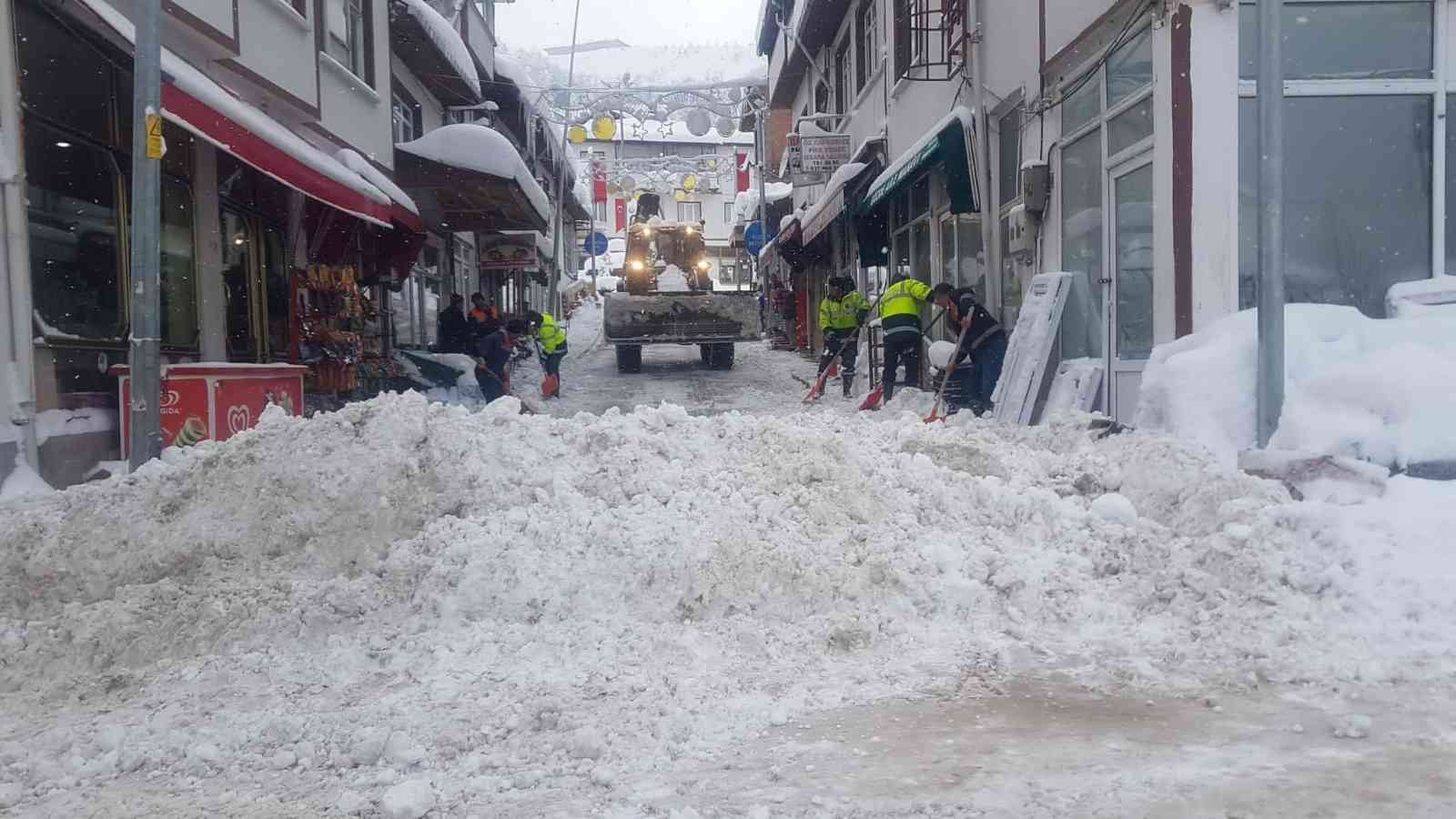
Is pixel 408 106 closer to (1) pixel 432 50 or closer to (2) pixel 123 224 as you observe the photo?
(1) pixel 432 50

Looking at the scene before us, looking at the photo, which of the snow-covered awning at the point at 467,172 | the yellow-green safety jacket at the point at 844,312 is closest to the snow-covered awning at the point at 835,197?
the yellow-green safety jacket at the point at 844,312

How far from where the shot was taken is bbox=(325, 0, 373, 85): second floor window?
13922mm

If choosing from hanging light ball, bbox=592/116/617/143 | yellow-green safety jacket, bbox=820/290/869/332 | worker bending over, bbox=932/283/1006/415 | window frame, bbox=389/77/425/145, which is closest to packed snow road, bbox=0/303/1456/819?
worker bending over, bbox=932/283/1006/415

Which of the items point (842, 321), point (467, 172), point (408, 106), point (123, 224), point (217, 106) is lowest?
point (842, 321)

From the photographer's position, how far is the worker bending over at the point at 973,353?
1002 centimetres

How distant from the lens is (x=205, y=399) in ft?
26.5

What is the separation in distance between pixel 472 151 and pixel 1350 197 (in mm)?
11769

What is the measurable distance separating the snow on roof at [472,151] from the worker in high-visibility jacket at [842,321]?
495 cm

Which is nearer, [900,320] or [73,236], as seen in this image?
[73,236]

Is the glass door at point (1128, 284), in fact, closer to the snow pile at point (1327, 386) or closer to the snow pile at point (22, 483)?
the snow pile at point (1327, 386)

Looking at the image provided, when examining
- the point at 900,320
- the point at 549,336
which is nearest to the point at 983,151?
the point at 900,320

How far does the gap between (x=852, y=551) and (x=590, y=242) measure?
35120 millimetres

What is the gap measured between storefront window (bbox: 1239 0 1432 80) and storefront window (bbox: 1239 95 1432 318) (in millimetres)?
203

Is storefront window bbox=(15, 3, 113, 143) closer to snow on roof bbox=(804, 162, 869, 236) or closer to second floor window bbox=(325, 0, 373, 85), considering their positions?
second floor window bbox=(325, 0, 373, 85)
